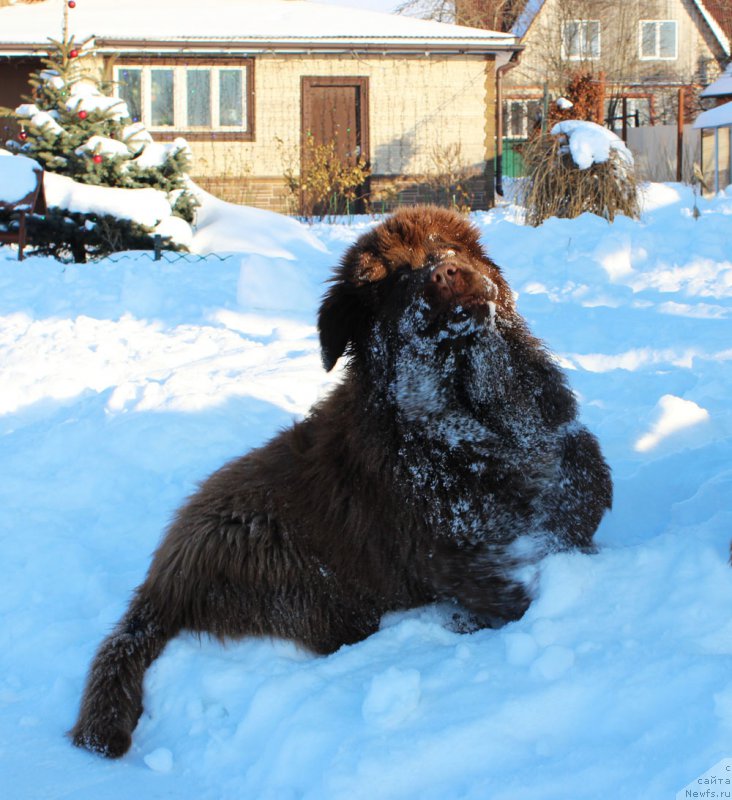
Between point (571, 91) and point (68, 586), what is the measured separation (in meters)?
17.9

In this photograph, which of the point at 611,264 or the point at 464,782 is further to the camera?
the point at 611,264

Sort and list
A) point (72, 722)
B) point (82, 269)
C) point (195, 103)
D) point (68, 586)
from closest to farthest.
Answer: point (72, 722)
point (68, 586)
point (82, 269)
point (195, 103)

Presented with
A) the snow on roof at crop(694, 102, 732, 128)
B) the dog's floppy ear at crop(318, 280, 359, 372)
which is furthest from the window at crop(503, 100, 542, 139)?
the dog's floppy ear at crop(318, 280, 359, 372)

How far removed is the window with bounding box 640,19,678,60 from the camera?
39.2 m

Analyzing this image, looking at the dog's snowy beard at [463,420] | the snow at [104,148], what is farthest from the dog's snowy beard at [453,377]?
the snow at [104,148]

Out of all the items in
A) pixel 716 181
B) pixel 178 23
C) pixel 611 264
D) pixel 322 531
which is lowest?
pixel 322 531

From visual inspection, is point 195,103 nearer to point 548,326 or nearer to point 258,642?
point 548,326

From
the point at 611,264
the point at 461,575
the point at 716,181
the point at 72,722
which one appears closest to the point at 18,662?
the point at 72,722

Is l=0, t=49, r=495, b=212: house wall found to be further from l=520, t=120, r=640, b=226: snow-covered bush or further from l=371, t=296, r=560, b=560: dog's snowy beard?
l=371, t=296, r=560, b=560: dog's snowy beard

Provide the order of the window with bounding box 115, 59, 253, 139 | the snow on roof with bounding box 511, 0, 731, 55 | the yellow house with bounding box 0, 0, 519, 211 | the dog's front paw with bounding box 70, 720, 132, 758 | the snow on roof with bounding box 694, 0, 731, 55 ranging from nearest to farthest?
1. the dog's front paw with bounding box 70, 720, 132, 758
2. the yellow house with bounding box 0, 0, 519, 211
3. the window with bounding box 115, 59, 253, 139
4. the snow on roof with bounding box 511, 0, 731, 55
5. the snow on roof with bounding box 694, 0, 731, 55

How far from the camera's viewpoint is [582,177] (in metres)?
13.5

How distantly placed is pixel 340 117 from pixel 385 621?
21.4m

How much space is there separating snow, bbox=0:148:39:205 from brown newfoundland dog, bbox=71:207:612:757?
1117 cm

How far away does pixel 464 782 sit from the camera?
2.05 meters
